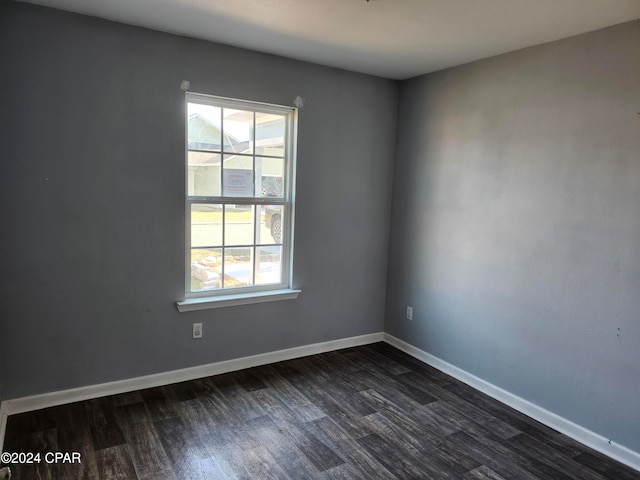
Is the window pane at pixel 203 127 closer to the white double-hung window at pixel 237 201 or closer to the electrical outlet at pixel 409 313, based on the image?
the white double-hung window at pixel 237 201

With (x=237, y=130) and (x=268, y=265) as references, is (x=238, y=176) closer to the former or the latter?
(x=237, y=130)

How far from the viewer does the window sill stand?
3.03 m

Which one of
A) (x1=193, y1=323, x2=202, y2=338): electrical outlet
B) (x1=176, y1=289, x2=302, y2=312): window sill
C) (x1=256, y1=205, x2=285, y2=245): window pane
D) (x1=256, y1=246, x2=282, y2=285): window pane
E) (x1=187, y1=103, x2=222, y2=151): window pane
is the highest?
(x1=187, y1=103, x2=222, y2=151): window pane

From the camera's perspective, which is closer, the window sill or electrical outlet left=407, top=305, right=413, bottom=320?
the window sill

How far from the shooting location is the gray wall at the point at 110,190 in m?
2.47

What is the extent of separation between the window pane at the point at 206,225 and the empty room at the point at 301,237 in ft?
0.07

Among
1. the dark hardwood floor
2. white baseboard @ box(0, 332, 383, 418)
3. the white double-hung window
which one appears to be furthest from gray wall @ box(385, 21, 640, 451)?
the white double-hung window

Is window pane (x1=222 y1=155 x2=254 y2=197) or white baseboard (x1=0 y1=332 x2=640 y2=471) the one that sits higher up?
window pane (x1=222 y1=155 x2=254 y2=197)

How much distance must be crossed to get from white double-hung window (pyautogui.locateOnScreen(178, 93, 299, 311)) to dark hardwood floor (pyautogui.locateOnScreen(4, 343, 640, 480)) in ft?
2.28

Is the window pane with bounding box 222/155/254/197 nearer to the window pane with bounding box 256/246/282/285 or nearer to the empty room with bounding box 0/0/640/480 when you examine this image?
the empty room with bounding box 0/0/640/480

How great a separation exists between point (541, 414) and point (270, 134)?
2707 mm

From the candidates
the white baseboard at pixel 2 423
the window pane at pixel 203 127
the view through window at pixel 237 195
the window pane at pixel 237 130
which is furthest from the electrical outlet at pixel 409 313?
the white baseboard at pixel 2 423

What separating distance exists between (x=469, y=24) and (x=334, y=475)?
2.52m

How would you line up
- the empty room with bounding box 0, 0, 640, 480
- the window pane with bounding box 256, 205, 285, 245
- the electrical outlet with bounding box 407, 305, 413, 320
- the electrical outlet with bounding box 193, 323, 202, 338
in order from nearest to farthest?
the empty room with bounding box 0, 0, 640, 480 < the electrical outlet with bounding box 193, 323, 202, 338 < the window pane with bounding box 256, 205, 285, 245 < the electrical outlet with bounding box 407, 305, 413, 320
